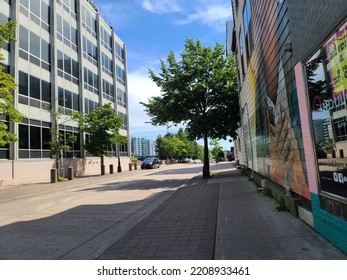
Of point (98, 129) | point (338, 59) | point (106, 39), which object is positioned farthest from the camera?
point (106, 39)

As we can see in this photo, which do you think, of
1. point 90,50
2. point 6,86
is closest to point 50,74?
point 90,50

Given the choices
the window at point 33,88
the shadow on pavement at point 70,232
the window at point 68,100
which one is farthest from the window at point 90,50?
the shadow on pavement at point 70,232

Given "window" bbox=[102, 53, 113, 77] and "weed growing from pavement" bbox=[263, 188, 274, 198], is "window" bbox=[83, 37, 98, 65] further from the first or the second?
"weed growing from pavement" bbox=[263, 188, 274, 198]

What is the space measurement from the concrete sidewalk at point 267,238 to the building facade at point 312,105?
0.24m

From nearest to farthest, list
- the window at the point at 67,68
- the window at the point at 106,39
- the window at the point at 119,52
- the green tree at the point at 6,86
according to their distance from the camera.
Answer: the green tree at the point at 6,86
the window at the point at 67,68
the window at the point at 106,39
the window at the point at 119,52

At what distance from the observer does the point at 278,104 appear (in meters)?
8.41

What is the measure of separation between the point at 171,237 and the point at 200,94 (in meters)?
15.4

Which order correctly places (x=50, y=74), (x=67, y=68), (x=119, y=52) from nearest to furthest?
1. (x=50, y=74)
2. (x=67, y=68)
3. (x=119, y=52)

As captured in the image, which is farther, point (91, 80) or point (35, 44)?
point (91, 80)

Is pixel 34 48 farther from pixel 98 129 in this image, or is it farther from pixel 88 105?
pixel 88 105

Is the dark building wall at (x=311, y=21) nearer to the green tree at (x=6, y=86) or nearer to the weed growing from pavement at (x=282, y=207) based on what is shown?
the weed growing from pavement at (x=282, y=207)

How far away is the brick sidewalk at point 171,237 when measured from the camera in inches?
212

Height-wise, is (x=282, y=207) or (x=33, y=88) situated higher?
(x=33, y=88)

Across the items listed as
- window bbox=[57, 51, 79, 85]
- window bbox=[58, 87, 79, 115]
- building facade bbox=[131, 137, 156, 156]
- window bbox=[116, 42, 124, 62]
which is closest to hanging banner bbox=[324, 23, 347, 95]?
window bbox=[58, 87, 79, 115]
